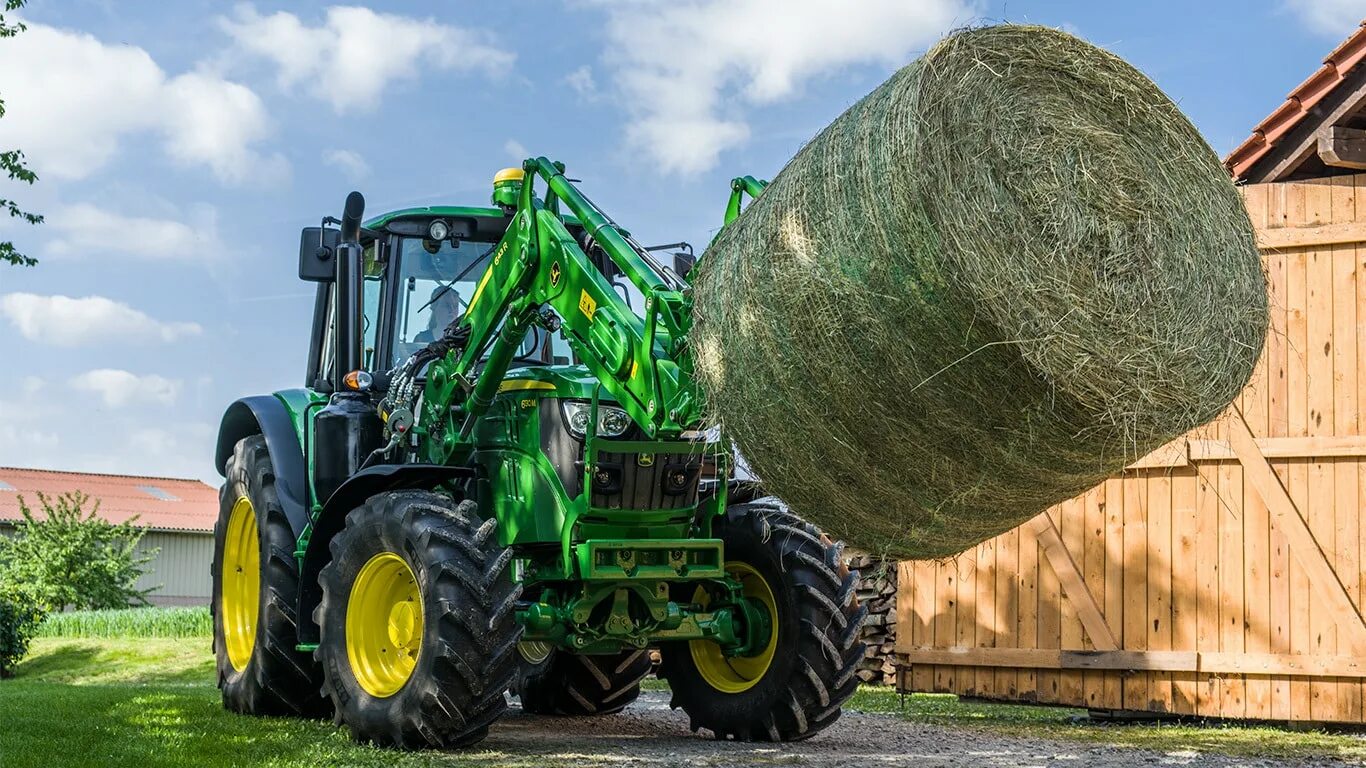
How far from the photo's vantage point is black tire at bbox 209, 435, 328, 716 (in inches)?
289

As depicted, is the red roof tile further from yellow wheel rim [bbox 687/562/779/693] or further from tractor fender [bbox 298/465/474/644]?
tractor fender [bbox 298/465/474/644]

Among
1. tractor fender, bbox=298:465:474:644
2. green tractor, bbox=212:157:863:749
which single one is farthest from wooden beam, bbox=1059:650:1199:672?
tractor fender, bbox=298:465:474:644

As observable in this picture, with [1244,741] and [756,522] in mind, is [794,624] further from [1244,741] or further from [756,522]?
[1244,741]

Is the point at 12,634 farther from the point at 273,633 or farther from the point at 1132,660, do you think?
the point at 1132,660

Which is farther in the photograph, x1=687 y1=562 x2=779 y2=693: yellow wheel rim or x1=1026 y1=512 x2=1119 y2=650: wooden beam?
x1=1026 y1=512 x2=1119 y2=650: wooden beam

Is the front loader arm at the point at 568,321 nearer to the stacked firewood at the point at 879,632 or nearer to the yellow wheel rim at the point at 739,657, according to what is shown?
the yellow wheel rim at the point at 739,657

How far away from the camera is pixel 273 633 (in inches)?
288

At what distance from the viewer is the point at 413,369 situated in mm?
7105

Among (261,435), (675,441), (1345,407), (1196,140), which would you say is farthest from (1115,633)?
(261,435)

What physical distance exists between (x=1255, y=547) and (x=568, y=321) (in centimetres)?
453

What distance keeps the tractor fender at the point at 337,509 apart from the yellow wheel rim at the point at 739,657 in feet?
4.68

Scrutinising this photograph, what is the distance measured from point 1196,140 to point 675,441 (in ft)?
8.31

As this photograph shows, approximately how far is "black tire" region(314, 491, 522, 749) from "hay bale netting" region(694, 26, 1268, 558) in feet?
5.55

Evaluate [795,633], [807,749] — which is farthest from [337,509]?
[807,749]
